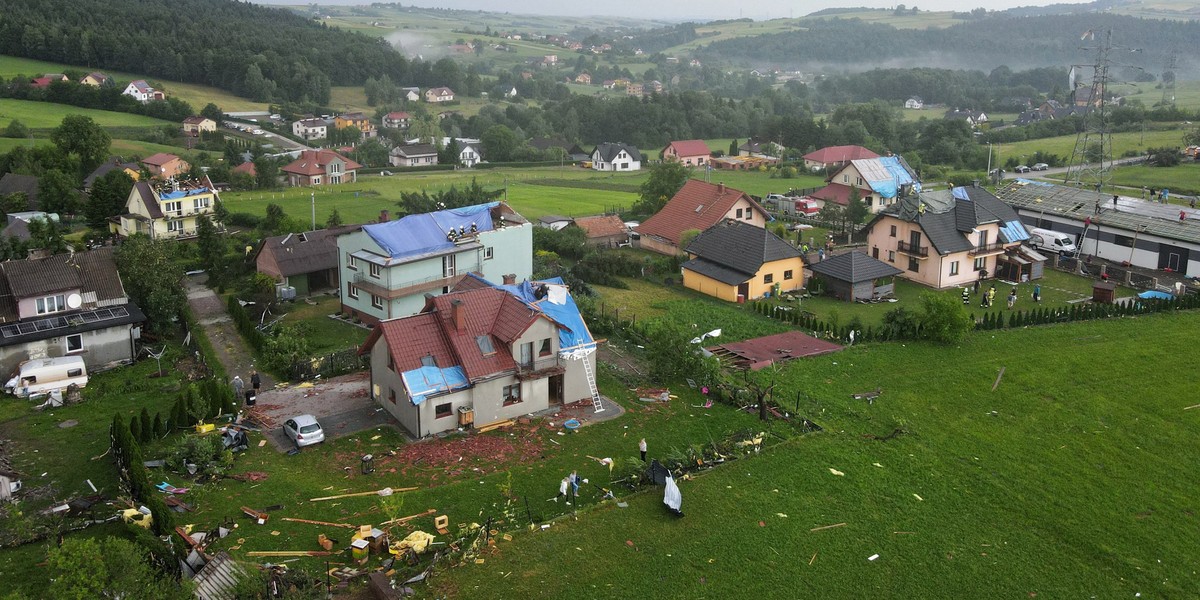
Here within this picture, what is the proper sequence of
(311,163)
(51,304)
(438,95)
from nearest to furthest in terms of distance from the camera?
1. (51,304)
2. (311,163)
3. (438,95)

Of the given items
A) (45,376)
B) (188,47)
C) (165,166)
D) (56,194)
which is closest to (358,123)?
(188,47)

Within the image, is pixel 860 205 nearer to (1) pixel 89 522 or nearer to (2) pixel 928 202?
(2) pixel 928 202

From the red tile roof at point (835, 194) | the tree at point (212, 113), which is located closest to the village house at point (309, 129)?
the tree at point (212, 113)

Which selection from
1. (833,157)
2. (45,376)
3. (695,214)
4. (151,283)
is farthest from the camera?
(833,157)

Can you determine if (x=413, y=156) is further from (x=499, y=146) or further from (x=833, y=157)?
(x=833, y=157)

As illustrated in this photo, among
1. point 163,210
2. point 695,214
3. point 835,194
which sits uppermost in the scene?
point 695,214

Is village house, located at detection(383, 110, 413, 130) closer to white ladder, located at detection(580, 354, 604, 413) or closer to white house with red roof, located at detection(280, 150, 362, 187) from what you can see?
white house with red roof, located at detection(280, 150, 362, 187)

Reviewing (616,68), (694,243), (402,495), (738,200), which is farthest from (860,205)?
(616,68)

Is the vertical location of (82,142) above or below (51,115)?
below
